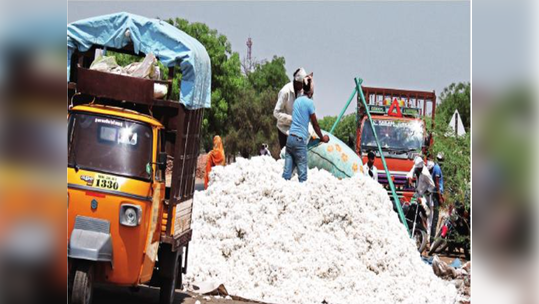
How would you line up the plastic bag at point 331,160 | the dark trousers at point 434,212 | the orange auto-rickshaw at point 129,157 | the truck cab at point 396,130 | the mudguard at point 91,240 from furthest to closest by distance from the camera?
the truck cab at point 396,130 → the dark trousers at point 434,212 → the plastic bag at point 331,160 → the orange auto-rickshaw at point 129,157 → the mudguard at point 91,240

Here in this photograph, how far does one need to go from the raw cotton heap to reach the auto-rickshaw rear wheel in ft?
4.50

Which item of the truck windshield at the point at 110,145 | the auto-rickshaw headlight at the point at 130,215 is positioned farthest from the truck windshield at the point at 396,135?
the auto-rickshaw headlight at the point at 130,215

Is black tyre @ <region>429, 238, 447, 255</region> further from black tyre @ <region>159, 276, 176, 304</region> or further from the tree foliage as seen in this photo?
black tyre @ <region>159, 276, 176, 304</region>

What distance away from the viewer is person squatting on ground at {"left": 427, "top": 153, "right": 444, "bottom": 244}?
14781 millimetres

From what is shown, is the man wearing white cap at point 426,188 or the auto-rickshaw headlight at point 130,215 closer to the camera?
the auto-rickshaw headlight at point 130,215

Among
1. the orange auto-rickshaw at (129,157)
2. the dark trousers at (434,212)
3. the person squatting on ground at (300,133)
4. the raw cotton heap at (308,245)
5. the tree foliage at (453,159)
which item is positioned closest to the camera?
the orange auto-rickshaw at (129,157)

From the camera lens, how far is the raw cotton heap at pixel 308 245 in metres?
9.84

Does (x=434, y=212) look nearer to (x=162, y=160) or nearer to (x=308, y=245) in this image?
(x=308, y=245)

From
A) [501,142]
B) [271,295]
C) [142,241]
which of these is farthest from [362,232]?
[501,142]

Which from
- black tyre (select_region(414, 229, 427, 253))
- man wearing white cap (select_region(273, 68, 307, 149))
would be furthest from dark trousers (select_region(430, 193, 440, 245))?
→ man wearing white cap (select_region(273, 68, 307, 149))

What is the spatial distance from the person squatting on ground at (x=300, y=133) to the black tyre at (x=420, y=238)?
13.9 feet

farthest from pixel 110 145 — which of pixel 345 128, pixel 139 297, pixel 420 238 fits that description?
pixel 345 128

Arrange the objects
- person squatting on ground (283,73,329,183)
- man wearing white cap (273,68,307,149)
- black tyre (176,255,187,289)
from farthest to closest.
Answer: man wearing white cap (273,68,307,149) < person squatting on ground (283,73,329,183) < black tyre (176,255,187,289)

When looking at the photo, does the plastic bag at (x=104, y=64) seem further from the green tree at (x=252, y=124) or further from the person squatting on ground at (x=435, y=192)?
the green tree at (x=252, y=124)
